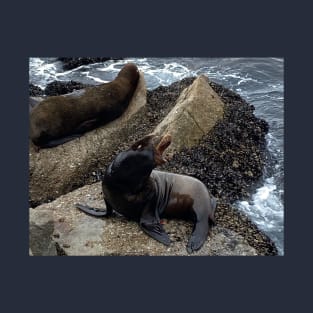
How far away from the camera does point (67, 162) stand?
1237 centimetres

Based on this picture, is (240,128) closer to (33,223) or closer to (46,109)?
(46,109)

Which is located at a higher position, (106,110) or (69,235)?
(106,110)

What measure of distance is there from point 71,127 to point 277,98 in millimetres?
5406

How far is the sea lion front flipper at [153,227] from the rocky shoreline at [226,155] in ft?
3.56

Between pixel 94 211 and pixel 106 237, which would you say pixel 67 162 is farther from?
pixel 106 237

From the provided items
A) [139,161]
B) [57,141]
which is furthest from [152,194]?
[57,141]

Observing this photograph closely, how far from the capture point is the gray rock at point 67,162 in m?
12.0

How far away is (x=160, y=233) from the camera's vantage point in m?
9.88

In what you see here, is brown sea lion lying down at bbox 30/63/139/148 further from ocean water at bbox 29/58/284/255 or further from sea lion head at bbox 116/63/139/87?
ocean water at bbox 29/58/284/255

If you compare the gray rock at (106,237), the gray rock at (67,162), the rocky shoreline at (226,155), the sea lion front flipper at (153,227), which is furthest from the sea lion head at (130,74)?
the sea lion front flipper at (153,227)

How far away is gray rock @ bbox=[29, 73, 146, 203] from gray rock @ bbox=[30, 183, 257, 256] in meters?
1.53

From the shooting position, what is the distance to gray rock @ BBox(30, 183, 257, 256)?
953cm

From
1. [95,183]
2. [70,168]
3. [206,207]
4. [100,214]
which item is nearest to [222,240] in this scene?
[206,207]

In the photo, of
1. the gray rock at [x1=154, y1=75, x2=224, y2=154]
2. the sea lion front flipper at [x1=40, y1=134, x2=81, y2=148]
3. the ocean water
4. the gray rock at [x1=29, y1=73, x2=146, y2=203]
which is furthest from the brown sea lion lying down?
the ocean water
